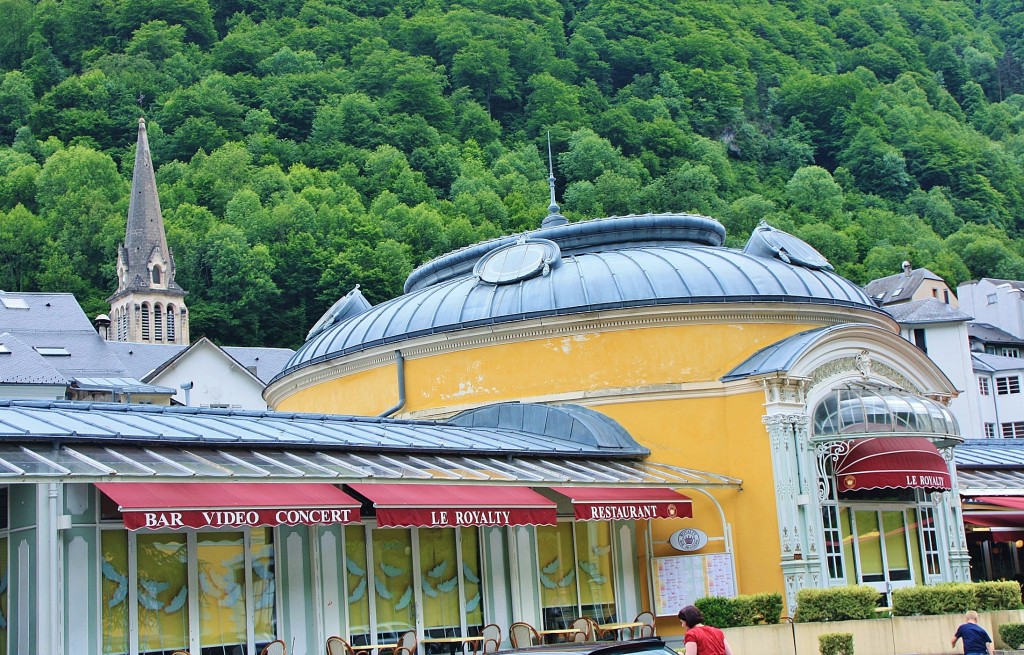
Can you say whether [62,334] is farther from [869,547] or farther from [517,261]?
[869,547]

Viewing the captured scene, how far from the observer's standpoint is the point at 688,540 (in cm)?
2386

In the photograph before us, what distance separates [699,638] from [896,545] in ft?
45.0

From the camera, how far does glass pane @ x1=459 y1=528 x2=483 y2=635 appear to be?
2064cm

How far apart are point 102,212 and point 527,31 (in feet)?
150

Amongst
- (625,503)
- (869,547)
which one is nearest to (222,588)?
(625,503)

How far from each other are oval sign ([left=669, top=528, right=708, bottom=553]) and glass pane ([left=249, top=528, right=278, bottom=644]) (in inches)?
340

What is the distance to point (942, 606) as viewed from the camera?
20875 mm

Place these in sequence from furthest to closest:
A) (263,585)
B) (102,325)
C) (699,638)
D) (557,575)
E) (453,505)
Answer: (102,325) < (557,575) < (453,505) < (263,585) < (699,638)

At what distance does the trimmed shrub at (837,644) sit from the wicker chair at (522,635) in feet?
14.5

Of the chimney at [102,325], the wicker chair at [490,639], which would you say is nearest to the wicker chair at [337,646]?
the wicker chair at [490,639]

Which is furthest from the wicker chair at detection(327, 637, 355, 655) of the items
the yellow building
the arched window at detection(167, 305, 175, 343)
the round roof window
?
the arched window at detection(167, 305, 175, 343)

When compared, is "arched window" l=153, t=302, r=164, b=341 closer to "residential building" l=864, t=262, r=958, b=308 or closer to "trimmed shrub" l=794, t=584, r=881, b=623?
"residential building" l=864, t=262, r=958, b=308

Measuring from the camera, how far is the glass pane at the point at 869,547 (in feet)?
82.8

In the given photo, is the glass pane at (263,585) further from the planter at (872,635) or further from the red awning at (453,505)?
the planter at (872,635)
